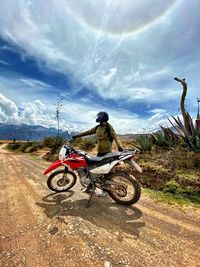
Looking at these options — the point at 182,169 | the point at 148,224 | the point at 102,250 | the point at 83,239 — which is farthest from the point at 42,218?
the point at 182,169

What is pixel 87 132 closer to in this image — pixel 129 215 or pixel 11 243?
pixel 129 215

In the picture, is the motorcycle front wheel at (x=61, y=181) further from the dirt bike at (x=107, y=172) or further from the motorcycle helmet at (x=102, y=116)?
the motorcycle helmet at (x=102, y=116)

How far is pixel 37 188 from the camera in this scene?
249 inches

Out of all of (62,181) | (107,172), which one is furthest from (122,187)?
(62,181)

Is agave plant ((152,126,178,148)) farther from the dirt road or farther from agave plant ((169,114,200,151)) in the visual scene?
the dirt road

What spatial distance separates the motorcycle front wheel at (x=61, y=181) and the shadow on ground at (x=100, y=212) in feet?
1.06

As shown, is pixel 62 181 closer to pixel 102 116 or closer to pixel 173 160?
pixel 102 116

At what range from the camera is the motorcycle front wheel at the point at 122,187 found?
4.66 m

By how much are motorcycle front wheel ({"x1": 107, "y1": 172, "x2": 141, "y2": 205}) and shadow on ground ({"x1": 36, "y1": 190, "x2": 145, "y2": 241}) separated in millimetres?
163

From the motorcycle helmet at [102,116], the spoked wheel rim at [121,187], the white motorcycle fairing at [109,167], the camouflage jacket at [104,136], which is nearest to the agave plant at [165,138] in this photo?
the camouflage jacket at [104,136]

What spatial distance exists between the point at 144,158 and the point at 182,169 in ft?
7.03

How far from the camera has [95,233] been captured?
355 centimetres

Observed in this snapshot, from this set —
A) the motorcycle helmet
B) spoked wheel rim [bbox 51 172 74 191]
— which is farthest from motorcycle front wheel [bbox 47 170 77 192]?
the motorcycle helmet

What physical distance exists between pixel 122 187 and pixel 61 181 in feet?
6.62
